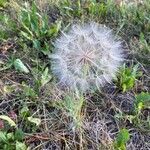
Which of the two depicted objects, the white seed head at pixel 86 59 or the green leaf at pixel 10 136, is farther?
the white seed head at pixel 86 59

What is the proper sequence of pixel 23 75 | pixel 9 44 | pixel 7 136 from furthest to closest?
pixel 9 44, pixel 23 75, pixel 7 136

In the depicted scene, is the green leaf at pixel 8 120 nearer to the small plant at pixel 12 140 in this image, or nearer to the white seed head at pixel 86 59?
the small plant at pixel 12 140

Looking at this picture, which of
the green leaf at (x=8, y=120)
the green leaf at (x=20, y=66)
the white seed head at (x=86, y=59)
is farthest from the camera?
the green leaf at (x=20, y=66)

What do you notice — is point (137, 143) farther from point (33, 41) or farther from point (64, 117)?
point (33, 41)

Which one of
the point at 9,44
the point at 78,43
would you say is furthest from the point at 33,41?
the point at 78,43

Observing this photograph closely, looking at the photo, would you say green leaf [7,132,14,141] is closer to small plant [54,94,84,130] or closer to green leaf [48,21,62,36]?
small plant [54,94,84,130]

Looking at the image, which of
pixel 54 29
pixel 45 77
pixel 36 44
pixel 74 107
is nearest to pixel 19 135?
pixel 74 107

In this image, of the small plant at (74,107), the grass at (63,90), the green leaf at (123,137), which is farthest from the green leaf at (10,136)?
the green leaf at (123,137)
